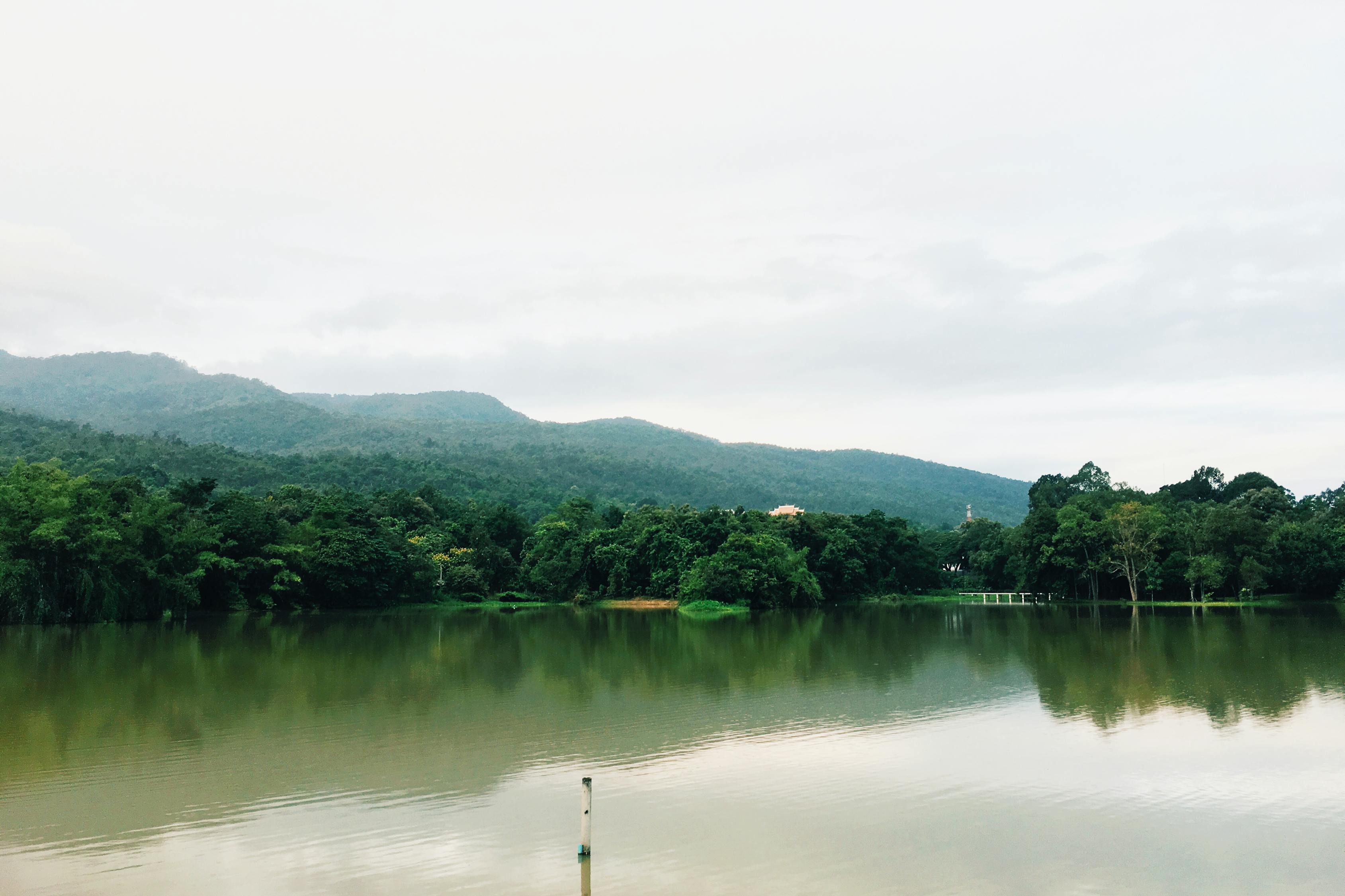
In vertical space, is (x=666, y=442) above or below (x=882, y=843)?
above

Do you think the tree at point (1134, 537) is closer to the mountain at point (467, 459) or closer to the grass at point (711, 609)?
the grass at point (711, 609)

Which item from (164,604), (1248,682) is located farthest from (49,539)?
(1248,682)

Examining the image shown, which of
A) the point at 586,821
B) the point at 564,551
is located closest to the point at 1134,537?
the point at 564,551

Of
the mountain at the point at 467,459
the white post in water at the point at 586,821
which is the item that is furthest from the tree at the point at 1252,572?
the mountain at the point at 467,459

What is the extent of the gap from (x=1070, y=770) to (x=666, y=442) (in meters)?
174

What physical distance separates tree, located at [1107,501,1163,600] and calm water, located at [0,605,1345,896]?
98.1 ft

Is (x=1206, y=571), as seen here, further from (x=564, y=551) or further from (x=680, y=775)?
(x=680, y=775)

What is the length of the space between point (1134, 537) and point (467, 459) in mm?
88105

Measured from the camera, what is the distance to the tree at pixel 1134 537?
5134 centimetres

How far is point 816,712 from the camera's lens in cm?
1502

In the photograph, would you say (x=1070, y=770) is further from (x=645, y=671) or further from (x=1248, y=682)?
(x=645, y=671)

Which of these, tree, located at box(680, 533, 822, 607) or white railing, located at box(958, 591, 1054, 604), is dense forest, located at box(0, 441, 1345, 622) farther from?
white railing, located at box(958, 591, 1054, 604)

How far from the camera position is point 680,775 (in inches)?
426

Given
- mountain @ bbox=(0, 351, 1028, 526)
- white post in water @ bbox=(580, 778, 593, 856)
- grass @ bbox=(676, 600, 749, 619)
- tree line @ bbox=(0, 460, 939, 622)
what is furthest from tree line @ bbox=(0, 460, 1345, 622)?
white post in water @ bbox=(580, 778, 593, 856)
